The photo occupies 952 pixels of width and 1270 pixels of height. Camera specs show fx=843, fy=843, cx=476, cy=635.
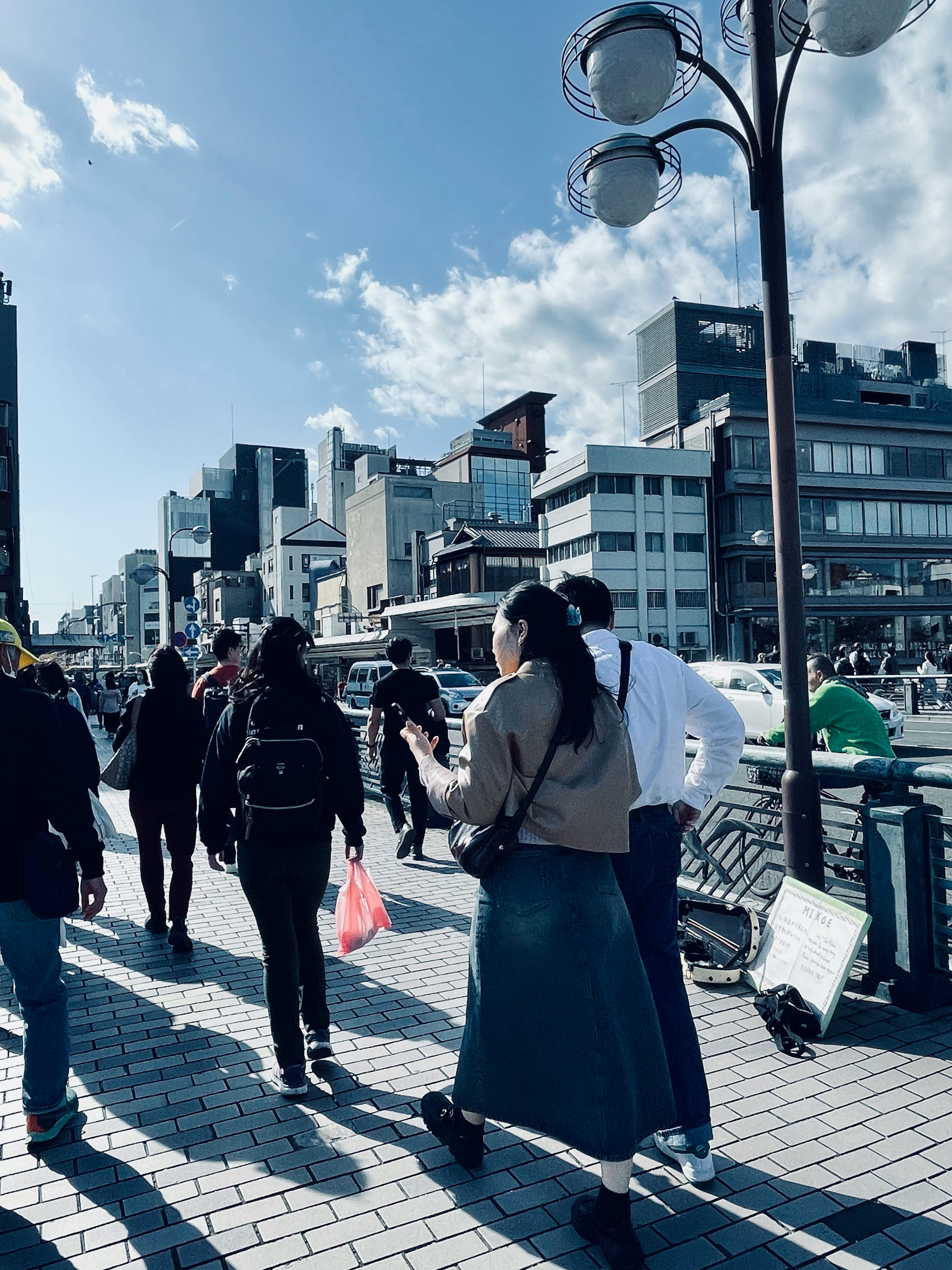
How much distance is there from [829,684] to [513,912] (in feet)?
13.4

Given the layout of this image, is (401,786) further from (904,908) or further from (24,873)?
(24,873)

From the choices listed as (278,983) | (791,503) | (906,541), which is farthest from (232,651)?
(906,541)

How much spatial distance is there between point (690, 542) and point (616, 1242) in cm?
5287

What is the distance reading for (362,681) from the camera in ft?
96.5

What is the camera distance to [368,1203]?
2.77 m

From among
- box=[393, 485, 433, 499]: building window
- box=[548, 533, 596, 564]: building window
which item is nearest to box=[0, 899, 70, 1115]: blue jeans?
box=[548, 533, 596, 564]: building window

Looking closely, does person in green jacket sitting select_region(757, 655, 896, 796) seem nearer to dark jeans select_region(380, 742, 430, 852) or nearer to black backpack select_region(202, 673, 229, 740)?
dark jeans select_region(380, 742, 430, 852)

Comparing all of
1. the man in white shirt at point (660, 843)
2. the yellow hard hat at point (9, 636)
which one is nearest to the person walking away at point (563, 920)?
the man in white shirt at point (660, 843)

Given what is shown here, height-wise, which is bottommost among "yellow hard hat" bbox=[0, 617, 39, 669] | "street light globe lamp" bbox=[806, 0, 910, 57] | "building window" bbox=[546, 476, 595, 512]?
"yellow hard hat" bbox=[0, 617, 39, 669]

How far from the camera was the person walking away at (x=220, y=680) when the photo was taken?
702cm

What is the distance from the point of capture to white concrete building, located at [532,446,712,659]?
51094mm

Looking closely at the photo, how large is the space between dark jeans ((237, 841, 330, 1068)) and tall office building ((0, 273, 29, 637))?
45958 mm

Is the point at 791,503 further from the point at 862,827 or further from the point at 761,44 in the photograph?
the point at 761,44

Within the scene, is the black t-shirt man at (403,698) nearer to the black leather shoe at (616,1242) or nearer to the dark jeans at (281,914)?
the dark jeans at (281,914)
